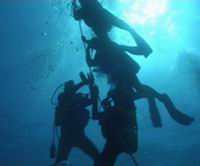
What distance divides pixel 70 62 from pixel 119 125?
1390cm

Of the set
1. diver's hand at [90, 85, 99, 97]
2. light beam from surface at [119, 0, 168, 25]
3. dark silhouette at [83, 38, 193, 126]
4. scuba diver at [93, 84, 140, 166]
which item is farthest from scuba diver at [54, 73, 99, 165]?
light beam from surface at [119, 0, 168, 25]

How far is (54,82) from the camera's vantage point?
2178 centimetres

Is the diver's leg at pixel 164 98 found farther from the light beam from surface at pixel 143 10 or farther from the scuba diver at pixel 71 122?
the light beam from surface at pixel 143 10

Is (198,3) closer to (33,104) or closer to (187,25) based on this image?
(187,25)

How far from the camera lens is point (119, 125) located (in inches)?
209

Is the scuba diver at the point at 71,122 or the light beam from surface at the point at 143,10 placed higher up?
the light beam from surface at the point at 143,10

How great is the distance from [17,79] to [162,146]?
23.0m

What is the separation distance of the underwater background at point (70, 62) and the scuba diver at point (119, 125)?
1177 mm

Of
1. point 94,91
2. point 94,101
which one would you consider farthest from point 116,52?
point 94,101

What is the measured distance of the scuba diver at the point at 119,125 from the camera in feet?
17.1

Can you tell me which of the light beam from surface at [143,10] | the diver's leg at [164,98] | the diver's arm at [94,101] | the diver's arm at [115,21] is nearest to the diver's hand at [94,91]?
the diver's arm at [94,101]

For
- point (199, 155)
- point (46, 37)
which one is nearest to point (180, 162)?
point (199, 155)

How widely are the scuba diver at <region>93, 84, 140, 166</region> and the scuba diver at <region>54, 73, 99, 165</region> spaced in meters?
2.21

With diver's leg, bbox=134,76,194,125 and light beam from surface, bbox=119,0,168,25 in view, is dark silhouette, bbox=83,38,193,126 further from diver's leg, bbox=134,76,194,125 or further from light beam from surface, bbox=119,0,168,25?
light beam from surface, bbox=119,0,168,25
